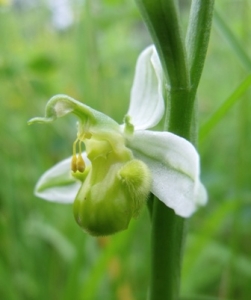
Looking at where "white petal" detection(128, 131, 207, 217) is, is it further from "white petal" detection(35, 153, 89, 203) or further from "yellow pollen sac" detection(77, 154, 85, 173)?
"white petal" detection(35, 153, 89, 203)

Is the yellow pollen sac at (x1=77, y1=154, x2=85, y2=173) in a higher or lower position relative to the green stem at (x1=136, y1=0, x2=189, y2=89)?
lower

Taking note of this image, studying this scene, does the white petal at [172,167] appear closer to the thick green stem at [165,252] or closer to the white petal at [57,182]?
the thick green stem at [165,252]

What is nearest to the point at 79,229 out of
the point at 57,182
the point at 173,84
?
the point at 57,182

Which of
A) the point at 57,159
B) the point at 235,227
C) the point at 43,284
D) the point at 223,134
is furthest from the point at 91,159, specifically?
the point at 223,134

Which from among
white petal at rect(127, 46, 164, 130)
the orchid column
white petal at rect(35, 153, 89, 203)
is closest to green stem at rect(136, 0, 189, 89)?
the orchid column

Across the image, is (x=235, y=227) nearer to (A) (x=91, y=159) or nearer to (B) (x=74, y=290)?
(B) (x=74, y=290)

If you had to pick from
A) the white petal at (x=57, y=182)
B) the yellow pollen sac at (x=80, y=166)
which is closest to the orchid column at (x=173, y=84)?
the yellow pollen sac at (x=80, y=166)
